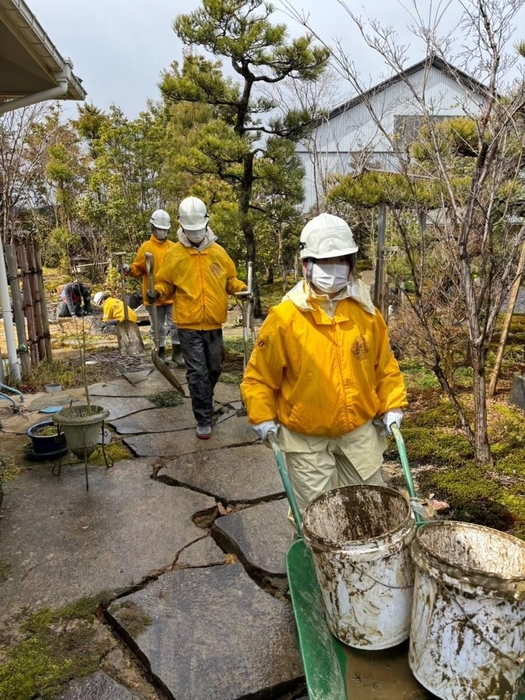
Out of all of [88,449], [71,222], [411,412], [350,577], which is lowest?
[411,412]

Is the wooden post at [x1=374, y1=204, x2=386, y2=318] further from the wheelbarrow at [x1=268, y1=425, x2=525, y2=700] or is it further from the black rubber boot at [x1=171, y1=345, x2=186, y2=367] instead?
the wheelbarrow at [x1=268, y1=425, x2=525, y2=700]

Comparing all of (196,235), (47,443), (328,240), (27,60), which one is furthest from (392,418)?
(27,60)

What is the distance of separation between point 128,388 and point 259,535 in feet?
11.5

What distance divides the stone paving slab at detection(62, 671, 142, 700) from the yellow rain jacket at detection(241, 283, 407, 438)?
46.6 inches

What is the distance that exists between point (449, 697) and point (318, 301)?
1492 mm

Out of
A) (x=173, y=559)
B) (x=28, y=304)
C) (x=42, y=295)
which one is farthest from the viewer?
(x=42, y=295)

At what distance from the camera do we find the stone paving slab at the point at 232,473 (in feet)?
12.3

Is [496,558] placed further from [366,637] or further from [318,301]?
[318,301]

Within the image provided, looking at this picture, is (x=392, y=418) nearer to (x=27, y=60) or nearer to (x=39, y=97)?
(x=27, y=60)

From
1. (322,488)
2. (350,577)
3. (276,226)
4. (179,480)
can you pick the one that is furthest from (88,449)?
(276,226)

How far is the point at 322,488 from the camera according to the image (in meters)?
2.48

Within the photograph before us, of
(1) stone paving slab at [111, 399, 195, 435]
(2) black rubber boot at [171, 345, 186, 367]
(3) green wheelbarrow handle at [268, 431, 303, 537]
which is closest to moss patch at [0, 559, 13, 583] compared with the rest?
(3) green wheelbarrow handle at [268, 431, 303, 537]

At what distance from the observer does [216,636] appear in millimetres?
2402

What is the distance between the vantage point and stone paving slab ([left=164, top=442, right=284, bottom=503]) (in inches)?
148
